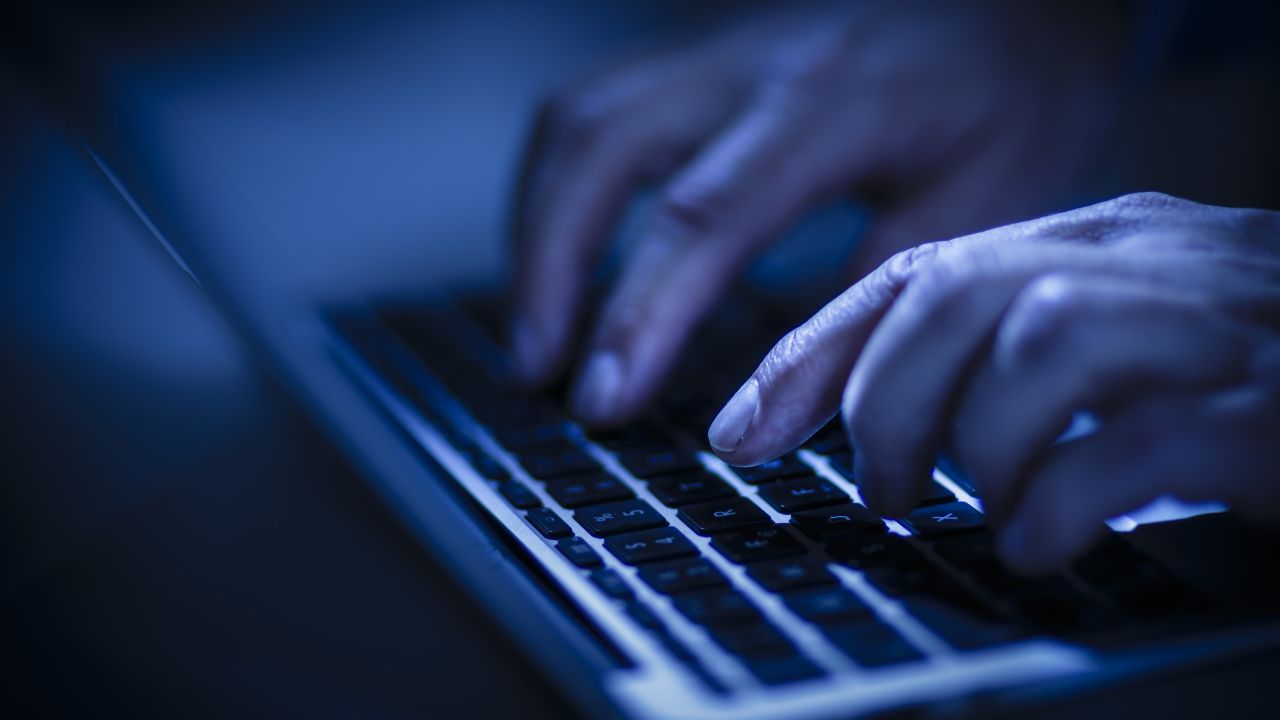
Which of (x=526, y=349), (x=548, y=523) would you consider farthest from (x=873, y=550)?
(x=526, y=349)

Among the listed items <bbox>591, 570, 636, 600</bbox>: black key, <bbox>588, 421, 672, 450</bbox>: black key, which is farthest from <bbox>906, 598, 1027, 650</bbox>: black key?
<bbox>588, 421, 672, 450</bbox>: black key

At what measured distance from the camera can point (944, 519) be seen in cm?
48

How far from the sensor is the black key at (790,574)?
16.8 inches

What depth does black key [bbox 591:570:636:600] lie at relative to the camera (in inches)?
16.6

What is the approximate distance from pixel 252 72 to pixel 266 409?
57cm

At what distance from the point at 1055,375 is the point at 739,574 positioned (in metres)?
0.15

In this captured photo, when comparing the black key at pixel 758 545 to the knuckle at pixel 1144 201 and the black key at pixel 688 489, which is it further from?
the knuckle at pixel 1144 201

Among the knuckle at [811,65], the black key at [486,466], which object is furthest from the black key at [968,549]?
the knuckle at [811,65]

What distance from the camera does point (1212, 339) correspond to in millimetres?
416

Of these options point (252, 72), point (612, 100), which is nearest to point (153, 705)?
point (612, 100)

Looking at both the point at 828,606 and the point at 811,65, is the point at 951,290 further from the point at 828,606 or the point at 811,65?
the point at 811,65

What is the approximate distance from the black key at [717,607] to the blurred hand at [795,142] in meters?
0.28

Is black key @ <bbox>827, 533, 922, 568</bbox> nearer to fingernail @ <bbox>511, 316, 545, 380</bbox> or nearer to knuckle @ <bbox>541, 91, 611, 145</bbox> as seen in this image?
fingernail @ <bbox>511, 316, 545, 380</bbox>

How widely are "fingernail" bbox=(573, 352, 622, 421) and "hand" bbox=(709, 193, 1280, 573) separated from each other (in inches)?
5.9
